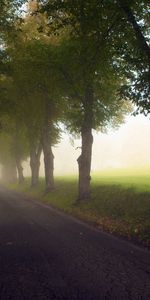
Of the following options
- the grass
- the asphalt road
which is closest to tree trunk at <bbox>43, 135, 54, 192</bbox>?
the grass

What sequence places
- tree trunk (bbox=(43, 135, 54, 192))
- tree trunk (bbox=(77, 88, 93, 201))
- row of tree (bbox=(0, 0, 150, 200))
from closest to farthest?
row of tree (bbox=(0, 0, 150, 200)) < tree trunk (bbox=(77, 88, 93, 201)) < tree trunk (bbox=(43, 135, 54, 192))

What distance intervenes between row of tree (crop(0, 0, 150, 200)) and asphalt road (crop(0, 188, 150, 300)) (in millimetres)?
6402

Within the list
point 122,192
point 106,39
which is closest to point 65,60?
point 106,39

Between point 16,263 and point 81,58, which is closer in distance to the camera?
point 16,263

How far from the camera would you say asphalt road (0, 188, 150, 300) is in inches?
303

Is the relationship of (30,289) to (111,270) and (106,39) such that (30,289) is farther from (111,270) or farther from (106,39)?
(106,39)

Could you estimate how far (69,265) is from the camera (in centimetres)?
966

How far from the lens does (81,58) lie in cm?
1980

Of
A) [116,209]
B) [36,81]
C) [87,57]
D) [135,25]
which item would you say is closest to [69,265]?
[116,209]

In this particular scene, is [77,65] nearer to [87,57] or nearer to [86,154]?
[87,57]

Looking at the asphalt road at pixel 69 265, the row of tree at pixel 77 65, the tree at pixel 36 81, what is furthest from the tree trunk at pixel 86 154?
the asphalt road at pixel 69 265

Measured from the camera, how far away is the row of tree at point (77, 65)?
50.1 feet

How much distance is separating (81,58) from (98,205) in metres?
8.07

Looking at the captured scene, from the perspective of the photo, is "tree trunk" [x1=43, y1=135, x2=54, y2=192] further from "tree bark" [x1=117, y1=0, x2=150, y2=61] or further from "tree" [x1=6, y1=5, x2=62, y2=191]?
"tree bark" [x1=117, y1=0, x2=150, y2=61]
